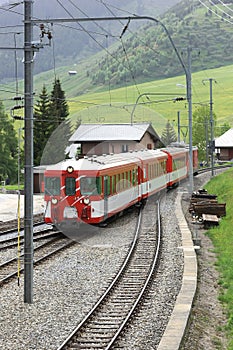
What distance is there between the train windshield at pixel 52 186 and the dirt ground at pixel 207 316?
5899mm

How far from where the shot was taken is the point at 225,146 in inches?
3484

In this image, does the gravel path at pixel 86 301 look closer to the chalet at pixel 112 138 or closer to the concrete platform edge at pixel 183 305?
the concrete platform edge at pixel 183 305

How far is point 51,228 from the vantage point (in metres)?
24.4

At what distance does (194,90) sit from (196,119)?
84.2 metres

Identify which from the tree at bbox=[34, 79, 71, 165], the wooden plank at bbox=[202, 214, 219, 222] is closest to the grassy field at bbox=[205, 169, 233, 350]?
the wooden plank at bbox=[202, 214, 219, 222]

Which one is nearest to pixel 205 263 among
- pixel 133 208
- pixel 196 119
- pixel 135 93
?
pixel 133 208

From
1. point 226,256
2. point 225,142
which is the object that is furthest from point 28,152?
point 225,142

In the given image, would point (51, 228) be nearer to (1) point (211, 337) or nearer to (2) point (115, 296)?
(2) point (115, 296)

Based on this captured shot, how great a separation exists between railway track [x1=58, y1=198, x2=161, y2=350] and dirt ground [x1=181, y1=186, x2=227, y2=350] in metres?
1.16

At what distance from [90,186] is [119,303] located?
870 centimetres

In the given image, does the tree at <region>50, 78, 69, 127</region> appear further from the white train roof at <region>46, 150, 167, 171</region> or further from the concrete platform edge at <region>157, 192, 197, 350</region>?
the concrete platform edge at <region>157, 192, 197, 350</region>

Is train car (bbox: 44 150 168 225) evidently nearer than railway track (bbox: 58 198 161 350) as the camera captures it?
No

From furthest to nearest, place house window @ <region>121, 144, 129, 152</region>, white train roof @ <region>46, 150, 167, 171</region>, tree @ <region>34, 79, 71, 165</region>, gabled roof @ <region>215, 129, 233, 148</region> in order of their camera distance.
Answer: gabled roof @ <region>215, 129, 233, 148</region> < house window @ <region>121, 144, 129, 152</region> < tree @ <region>34, 79, 71, 165</region> < white train roof @ <region>46, 150, 167, 171</region>

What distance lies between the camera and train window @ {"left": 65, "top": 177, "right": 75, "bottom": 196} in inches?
849
